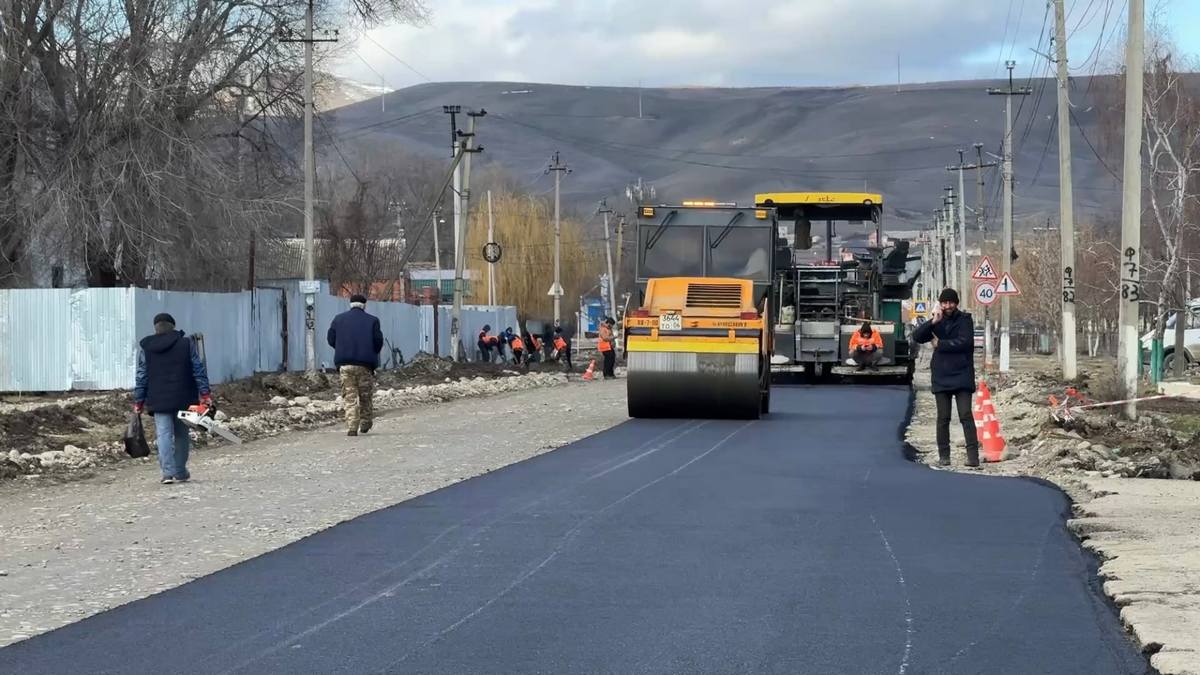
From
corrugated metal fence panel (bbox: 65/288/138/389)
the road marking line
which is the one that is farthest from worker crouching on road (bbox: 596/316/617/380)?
the road marking line

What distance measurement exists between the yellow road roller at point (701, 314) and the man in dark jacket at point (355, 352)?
4067mm

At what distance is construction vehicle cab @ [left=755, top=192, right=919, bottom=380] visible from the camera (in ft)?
123

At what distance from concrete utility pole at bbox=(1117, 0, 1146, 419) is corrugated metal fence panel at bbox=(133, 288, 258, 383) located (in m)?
17.2

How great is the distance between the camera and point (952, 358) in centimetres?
1717

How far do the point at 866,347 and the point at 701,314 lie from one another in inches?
566

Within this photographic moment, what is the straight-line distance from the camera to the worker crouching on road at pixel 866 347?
123 ft

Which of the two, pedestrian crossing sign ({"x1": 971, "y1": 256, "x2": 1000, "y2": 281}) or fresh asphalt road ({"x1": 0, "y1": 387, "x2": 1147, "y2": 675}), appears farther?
pedestrian crossing sign ({"x1": 971, "y1": 256, "x2": 1000, "y2": 281})

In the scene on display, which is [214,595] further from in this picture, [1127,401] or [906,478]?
[1127,401]

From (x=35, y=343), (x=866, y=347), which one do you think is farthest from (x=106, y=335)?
(x=866, y=347)

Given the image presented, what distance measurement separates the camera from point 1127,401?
22.6 metres

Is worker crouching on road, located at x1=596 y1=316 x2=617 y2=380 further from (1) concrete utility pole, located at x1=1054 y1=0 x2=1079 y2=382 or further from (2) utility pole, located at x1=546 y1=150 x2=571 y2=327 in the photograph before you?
(2) utility pole, located at x1=546 y1=150 x2=571 y2=327

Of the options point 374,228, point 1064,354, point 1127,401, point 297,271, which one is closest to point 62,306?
point 1127,401

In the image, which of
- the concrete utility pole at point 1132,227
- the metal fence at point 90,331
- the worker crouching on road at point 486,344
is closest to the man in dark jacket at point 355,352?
the metal fence at point 90,331

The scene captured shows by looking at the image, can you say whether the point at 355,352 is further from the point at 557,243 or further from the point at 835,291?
the point at 557,243
